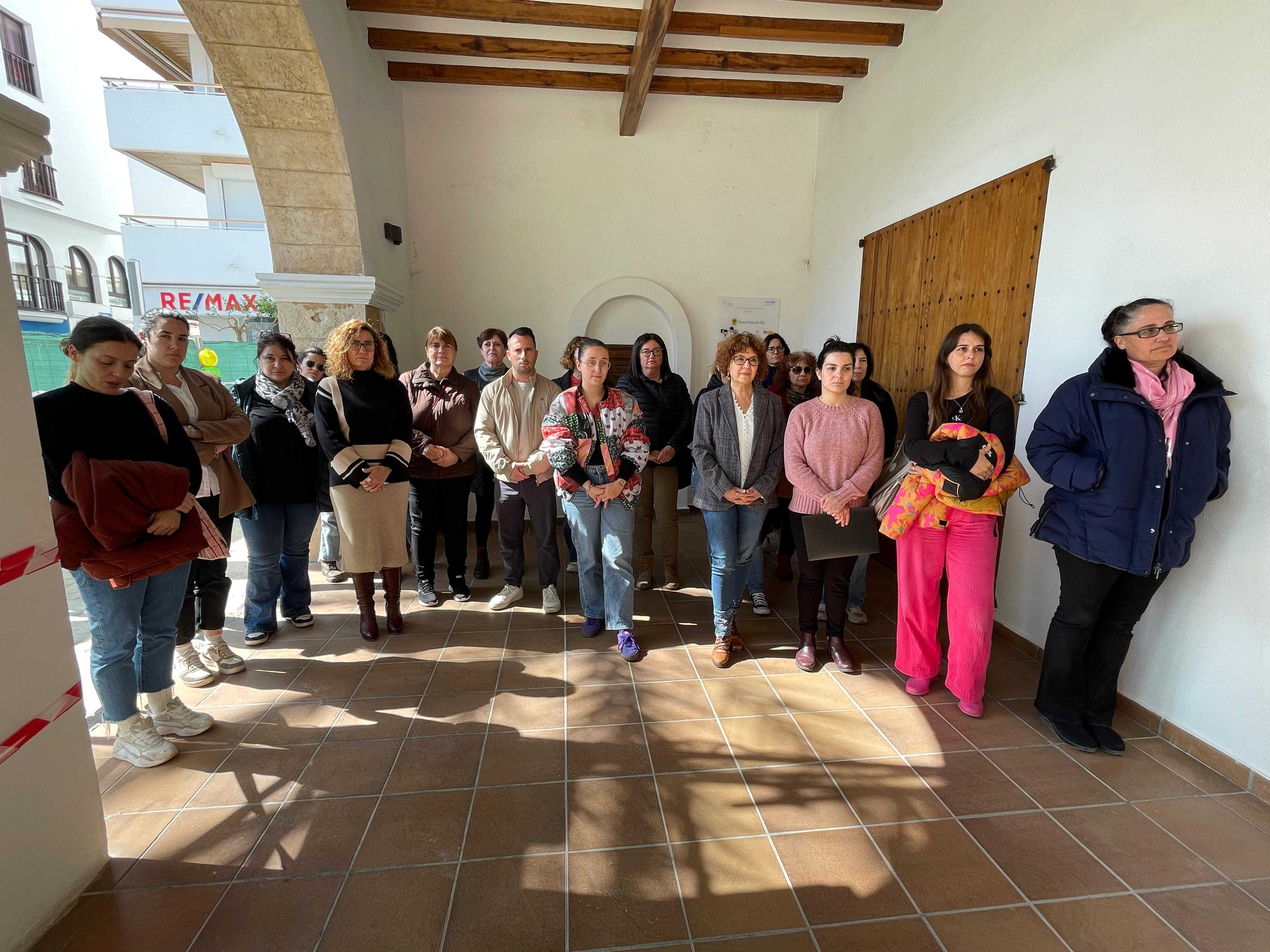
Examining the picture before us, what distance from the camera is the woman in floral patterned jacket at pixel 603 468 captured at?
293 centimetres

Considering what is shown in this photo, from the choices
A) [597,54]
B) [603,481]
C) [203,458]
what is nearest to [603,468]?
[603,481]

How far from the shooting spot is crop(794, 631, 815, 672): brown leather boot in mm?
2920

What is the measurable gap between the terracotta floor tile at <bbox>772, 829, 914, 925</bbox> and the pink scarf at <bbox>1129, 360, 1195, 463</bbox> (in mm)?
1765

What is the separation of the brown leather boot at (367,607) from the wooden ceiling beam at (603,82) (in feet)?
13.9

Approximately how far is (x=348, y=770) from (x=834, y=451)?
242cm

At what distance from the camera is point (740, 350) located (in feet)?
9.48

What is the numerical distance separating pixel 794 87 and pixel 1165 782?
547 centimetres

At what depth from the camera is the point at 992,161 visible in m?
3.31

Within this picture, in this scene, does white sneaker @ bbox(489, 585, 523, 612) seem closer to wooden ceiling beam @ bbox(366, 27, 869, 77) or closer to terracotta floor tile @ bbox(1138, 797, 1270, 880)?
terracotta floor tile @ bbox(1138, 797, 1270, 880)

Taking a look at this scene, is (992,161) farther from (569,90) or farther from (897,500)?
(569,90)

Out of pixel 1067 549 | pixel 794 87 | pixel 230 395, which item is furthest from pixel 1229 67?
pixel 230 395

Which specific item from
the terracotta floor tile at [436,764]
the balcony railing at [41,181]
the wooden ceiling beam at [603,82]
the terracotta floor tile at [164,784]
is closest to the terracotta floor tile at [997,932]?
the terracotta floor tile at [436,764]

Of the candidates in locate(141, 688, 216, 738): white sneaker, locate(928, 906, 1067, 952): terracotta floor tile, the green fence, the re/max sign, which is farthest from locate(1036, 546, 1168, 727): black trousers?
the re/max sign

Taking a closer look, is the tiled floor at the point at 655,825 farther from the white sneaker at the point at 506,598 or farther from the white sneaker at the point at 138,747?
the white sneaker at the point at 506,598
